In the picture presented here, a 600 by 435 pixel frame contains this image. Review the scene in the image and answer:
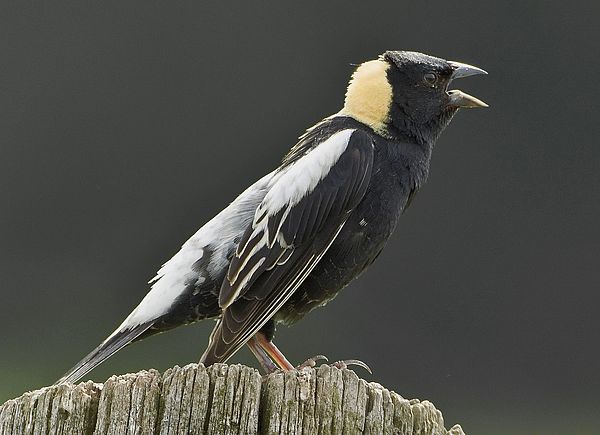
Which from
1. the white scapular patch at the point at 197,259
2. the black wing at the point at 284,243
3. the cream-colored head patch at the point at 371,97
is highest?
the cream-colored head patch at the point at 371,97

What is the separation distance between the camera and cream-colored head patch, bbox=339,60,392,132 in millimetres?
4801

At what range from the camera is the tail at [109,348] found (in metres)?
4.28

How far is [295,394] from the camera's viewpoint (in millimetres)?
3287

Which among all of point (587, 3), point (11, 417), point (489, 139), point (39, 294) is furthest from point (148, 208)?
point (11, 417)

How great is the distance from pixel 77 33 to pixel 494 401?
5.46 metres

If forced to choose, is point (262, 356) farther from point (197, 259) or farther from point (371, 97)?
point (371, 97)

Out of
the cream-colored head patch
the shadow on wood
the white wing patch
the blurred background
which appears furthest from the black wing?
the blurred background

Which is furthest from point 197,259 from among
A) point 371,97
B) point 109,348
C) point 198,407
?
point 198,407

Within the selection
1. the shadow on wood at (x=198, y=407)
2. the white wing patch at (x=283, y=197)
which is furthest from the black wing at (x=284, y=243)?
the shadow on wood at (x=198, y=407)

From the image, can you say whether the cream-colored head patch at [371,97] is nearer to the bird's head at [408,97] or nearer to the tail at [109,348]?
the bird's head at [408,97]

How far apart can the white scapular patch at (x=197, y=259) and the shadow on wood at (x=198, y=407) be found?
1.18 m

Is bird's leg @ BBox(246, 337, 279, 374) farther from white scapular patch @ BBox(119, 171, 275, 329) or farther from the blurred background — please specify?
the blurred background

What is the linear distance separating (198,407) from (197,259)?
1.34 metres

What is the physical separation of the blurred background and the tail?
19.9 ft
